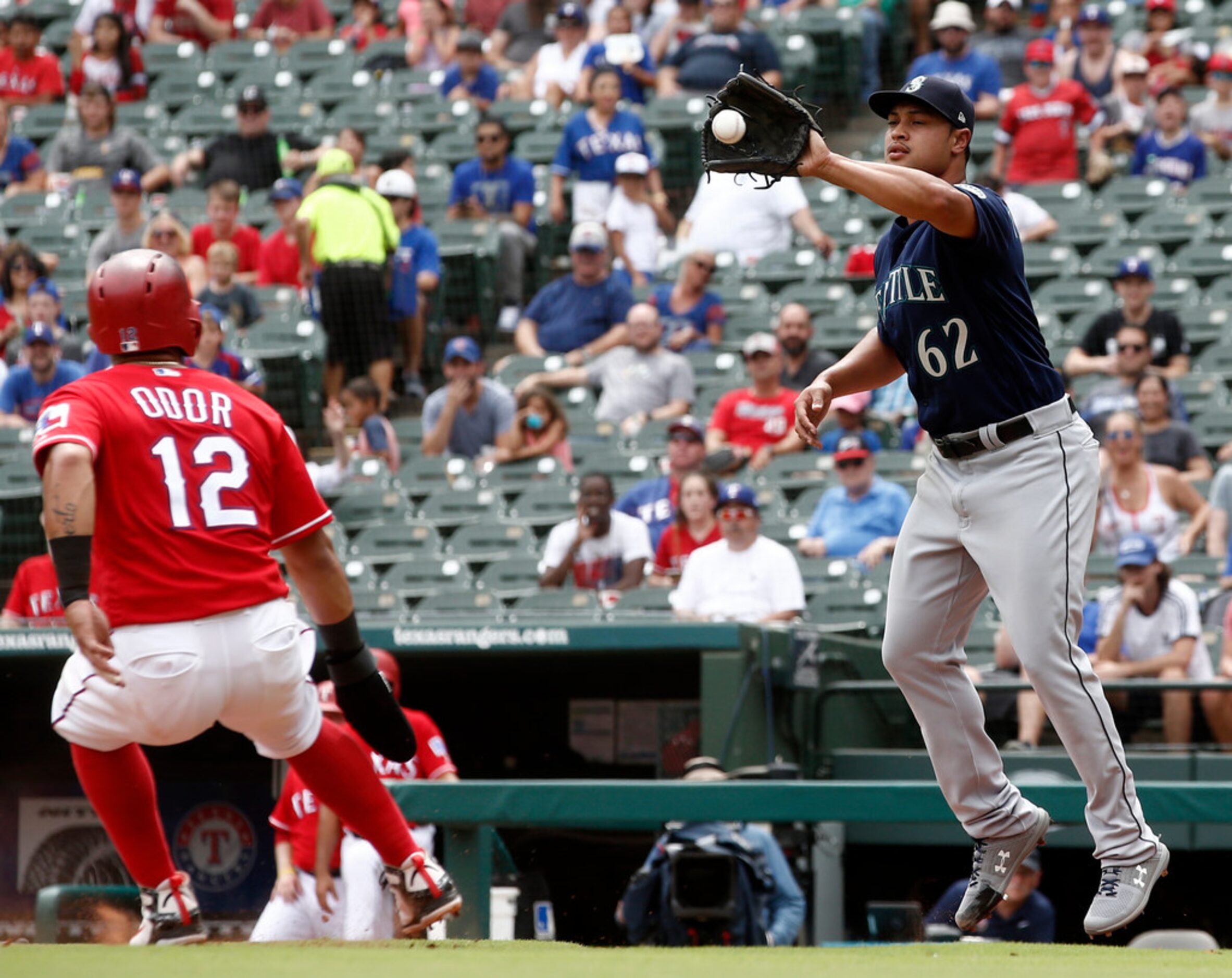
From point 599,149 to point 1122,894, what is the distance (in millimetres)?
8624

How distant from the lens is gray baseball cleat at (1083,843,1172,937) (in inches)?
148

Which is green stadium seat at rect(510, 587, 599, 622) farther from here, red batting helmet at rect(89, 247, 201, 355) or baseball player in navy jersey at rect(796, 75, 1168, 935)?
baseball player in navy jersey at rect(796, 75, 1168, 935)

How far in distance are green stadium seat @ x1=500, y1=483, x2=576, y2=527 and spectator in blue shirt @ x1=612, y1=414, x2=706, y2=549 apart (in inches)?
16.2

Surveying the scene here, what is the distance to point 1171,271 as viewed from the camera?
1041 centimetres

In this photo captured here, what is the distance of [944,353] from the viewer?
12.6ft

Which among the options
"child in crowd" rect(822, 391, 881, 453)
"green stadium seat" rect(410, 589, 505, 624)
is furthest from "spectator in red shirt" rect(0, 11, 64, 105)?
"child in crowd" rect(822, 391, 881, 453)

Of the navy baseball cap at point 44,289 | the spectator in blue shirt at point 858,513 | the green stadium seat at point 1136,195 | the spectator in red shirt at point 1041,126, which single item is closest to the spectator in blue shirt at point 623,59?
the spectator in red shirt at point 1041,126

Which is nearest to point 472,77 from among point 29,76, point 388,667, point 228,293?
point 228,293

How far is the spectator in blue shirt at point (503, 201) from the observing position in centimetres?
1177

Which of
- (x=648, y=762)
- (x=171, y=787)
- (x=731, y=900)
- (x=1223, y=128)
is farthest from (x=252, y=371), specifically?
(x=1223, y=128)

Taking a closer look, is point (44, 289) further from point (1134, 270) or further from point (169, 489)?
point (169, 489)

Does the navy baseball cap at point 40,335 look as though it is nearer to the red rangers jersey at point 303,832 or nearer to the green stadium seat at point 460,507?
the green stadium seat at point 460,507

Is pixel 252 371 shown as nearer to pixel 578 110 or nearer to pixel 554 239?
pixel 554 239

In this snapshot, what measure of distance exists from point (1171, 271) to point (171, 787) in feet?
20.7
